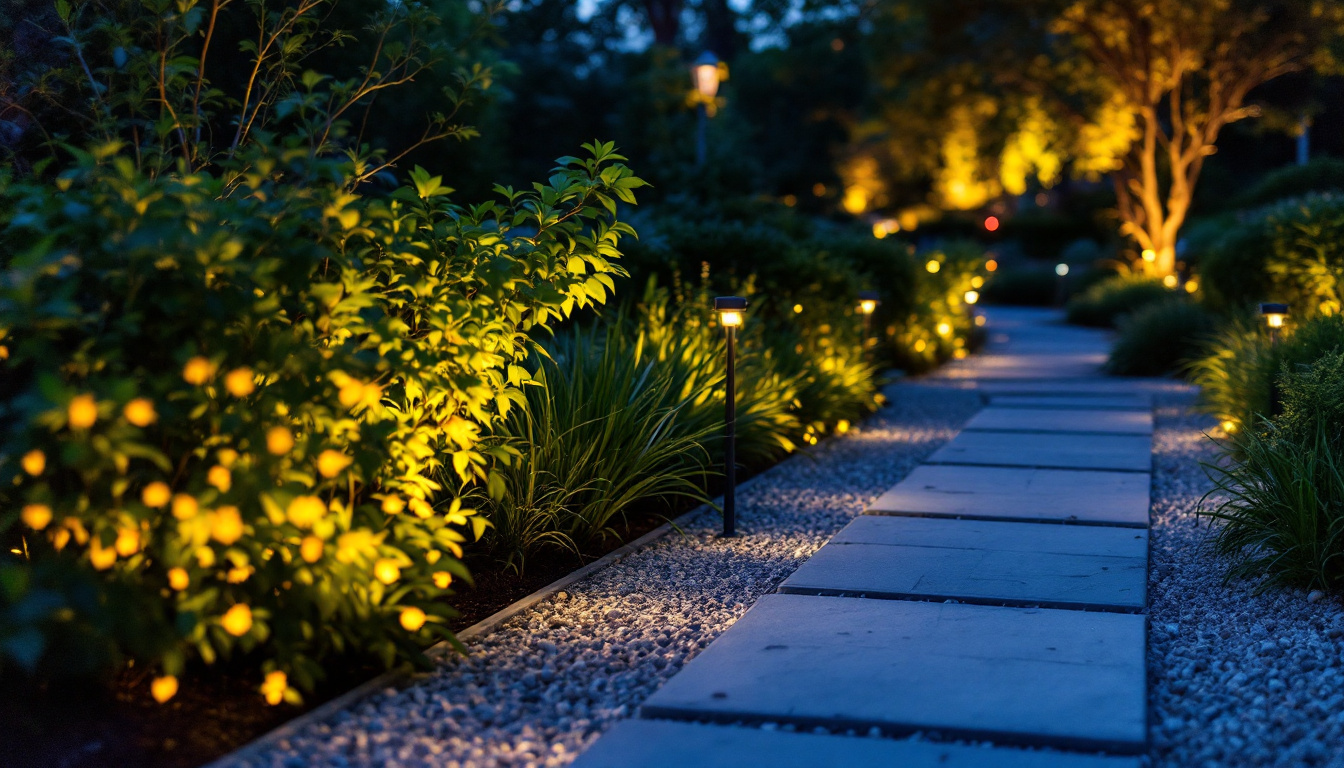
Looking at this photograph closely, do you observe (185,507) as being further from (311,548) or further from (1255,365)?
(1255,365)

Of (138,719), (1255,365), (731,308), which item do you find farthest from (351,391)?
(1255,365)

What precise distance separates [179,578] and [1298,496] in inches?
150

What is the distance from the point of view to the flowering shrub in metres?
2.54

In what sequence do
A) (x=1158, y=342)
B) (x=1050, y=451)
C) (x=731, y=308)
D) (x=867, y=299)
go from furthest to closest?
(x=1158, y=342) < (x=867, y=299) < (x=1050, y=451) < (x=731, y=308)

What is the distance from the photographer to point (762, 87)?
132 feet

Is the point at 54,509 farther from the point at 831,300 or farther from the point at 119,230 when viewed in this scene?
the point at 831,300

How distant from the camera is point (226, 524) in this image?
8.30ft

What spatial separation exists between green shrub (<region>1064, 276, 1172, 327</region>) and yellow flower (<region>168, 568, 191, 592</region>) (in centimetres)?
1389

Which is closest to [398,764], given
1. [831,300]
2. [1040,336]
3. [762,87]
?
[831,300]

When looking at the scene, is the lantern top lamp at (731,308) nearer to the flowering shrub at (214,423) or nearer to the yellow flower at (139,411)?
the flowering shrub at (214,423)

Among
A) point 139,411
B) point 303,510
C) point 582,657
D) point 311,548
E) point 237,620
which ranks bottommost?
point 582,657

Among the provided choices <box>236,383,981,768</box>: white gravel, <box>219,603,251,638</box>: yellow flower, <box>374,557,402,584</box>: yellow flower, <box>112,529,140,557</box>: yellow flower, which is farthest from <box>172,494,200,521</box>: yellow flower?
<box>236,383,981,768</box>: white gravel

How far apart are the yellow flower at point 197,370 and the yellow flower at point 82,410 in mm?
240

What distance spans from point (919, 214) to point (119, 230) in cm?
3545
